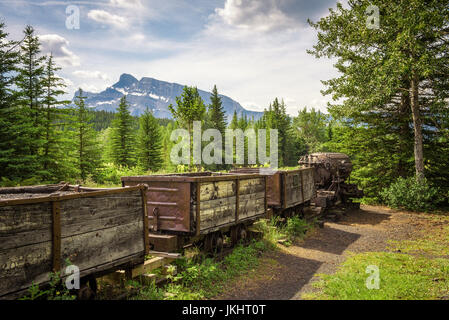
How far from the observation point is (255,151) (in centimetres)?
6228

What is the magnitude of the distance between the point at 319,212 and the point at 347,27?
9894mm

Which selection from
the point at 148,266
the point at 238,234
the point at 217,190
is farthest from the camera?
the point at 238,234

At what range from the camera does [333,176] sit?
15047 mm

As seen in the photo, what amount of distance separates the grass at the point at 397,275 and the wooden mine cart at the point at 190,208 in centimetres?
247

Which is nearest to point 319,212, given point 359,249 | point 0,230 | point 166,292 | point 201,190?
point 359,249

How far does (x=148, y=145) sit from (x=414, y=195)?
3086 centimetres

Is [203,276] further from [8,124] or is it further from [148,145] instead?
[148,145]

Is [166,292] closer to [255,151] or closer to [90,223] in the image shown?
[90,223]

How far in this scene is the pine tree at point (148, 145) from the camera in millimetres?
38188

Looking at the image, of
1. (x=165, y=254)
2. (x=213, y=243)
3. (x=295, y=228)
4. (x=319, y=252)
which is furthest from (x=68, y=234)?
(x=295, y=228)

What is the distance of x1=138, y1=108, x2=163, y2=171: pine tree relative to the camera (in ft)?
125

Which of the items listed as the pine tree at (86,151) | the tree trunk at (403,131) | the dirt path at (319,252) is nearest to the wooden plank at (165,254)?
the dirt path at (319,252)

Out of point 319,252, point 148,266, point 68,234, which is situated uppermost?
point 68,234

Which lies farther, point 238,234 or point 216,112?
point 216,112
